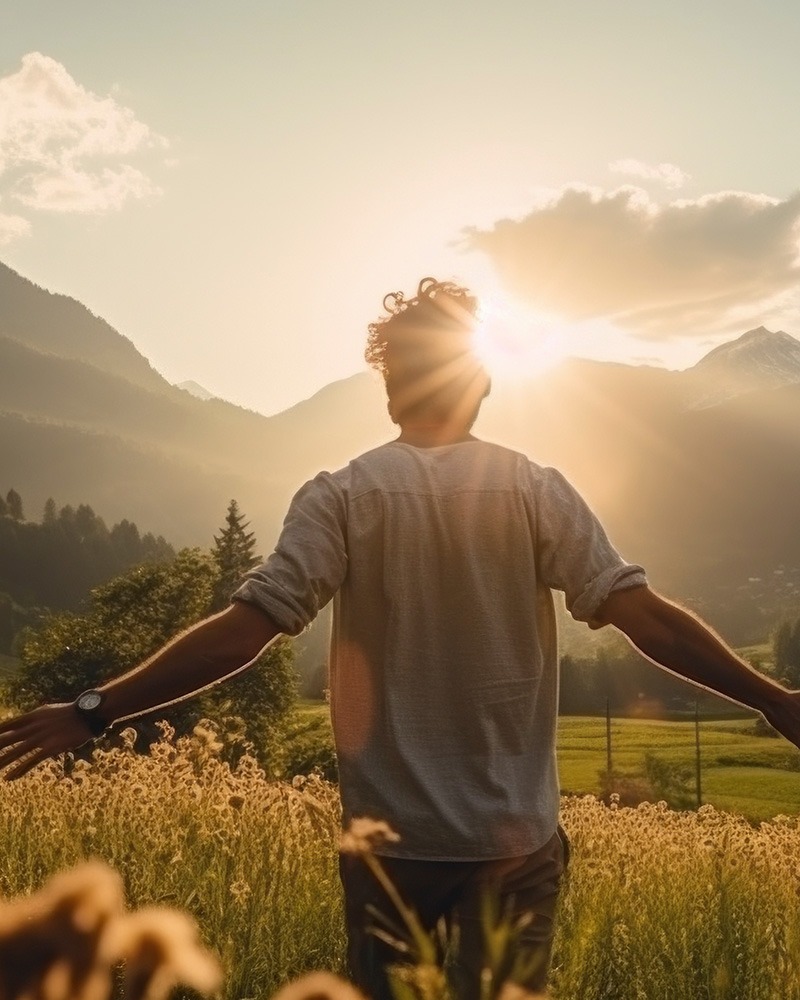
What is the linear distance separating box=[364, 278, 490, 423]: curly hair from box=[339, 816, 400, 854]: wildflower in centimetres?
103

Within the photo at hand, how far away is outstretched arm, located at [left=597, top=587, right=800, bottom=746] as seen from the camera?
100 inches

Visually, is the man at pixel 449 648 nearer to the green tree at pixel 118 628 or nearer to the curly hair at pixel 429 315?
the curly hair at pixel 429 315

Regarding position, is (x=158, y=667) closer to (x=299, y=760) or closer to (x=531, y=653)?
(x=531, y=653)

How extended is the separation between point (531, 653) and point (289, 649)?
59877 mm

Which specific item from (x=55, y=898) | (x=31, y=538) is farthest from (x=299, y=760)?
(x=31, y=538)

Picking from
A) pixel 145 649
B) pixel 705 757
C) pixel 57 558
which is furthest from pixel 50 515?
pixel 145 649

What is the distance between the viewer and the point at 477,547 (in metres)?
2.74

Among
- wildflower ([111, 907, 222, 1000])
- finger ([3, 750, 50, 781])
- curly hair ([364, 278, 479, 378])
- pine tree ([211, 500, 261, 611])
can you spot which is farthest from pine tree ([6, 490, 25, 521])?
wildflower ([111, 907, 222, 1000])

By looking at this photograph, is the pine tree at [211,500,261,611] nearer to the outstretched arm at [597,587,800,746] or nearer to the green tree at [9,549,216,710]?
the green tree at [9,549,216,710]

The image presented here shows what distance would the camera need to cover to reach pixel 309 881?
4.55 meters

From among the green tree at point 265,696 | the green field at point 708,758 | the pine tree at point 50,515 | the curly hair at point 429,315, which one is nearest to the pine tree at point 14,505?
the pine tree at point 50,515

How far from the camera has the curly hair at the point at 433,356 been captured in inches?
117

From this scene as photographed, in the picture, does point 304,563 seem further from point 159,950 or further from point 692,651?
point 159,950

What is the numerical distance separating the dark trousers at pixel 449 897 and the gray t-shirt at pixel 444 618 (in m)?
0.04
